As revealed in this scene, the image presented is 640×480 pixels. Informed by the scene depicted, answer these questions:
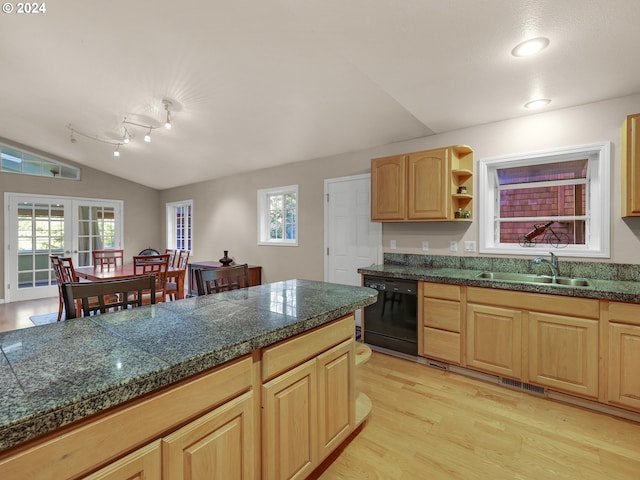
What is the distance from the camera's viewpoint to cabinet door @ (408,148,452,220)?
3039 mm

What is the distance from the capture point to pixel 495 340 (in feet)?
8.48

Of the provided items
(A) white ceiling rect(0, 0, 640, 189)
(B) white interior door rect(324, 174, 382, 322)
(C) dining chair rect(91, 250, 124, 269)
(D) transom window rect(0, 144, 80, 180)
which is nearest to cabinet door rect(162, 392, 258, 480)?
(A) white ceiling rect(0, 0, 640, 189)

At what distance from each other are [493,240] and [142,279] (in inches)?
124

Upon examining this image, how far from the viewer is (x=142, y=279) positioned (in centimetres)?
173

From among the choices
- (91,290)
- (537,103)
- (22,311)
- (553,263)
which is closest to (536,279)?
(553,263)

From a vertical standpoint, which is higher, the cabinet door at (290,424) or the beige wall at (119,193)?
the beige wall at (119,193)

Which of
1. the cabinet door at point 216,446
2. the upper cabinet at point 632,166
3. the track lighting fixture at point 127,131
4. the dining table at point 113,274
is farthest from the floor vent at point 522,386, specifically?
the track lighting fixture at point 127,131

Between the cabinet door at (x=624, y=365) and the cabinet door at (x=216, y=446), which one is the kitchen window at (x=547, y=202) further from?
the cabinet door at (x=216, y=446)

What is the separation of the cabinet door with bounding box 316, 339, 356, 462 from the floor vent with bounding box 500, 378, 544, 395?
62.2 inches

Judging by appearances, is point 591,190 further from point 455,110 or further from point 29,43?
point 29,43

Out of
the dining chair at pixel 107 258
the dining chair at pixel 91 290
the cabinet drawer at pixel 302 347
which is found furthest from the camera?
the dining chair at pixel 107 258

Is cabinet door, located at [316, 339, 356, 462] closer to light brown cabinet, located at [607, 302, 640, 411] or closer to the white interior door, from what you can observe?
light brown cabinet, located at [607, 302, 640, 411]

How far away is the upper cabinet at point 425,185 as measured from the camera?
305 cm

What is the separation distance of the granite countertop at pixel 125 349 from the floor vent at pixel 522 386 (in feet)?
5.76
